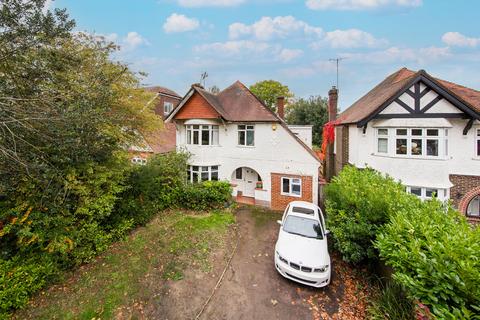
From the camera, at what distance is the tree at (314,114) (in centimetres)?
3100

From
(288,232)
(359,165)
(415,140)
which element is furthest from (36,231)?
(415,140)

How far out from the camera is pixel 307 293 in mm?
7355

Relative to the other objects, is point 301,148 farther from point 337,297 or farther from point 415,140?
point 337,297

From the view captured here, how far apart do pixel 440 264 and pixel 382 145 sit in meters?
10.2

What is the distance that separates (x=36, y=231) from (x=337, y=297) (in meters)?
10.6

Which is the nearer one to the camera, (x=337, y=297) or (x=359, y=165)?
(x=337, y=297)

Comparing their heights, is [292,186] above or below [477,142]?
below

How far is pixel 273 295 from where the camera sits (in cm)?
721

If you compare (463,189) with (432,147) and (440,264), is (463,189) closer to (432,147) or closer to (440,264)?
(432,147)

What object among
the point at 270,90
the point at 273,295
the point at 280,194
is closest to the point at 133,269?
the point at 273,295

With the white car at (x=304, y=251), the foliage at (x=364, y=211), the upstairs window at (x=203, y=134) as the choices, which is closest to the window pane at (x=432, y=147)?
the foliage at (x=364, y=211)

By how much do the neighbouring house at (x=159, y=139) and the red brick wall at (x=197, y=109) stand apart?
189 centimetres

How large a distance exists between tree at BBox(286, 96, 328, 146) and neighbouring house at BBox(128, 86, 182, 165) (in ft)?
59.7

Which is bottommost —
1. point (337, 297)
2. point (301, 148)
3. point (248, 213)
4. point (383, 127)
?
point (337, 297)
